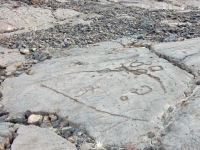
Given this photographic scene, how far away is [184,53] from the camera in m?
3.27

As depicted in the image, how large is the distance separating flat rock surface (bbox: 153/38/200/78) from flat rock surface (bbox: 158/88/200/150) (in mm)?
742

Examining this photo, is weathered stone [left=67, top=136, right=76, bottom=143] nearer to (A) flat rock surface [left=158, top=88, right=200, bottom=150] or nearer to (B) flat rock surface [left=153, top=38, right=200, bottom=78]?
(A) flat rock surface [left=158, top=88, right=200, bottom=150]

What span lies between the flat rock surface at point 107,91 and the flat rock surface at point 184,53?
0.11 metres

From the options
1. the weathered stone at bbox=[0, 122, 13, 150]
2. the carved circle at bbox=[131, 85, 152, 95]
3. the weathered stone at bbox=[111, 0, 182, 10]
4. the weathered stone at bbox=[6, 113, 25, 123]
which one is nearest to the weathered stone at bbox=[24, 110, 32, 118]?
the weathered stone at bbox=[6, 113, 25, 123]

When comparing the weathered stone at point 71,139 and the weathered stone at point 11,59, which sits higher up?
the weathered stone at point 71,139

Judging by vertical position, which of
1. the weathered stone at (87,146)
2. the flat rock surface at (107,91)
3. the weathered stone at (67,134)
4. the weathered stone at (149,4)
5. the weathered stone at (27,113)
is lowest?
the weathered stone at (27,113)

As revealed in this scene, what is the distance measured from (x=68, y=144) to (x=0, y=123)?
751mm

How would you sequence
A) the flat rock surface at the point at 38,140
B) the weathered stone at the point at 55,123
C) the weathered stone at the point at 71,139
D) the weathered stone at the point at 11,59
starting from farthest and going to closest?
the weathered stone at the point at 11,59, the weathered stone at the point at 55,123, the weathered stone at the point at 71,139, the flat rock surface at the point at 38,140

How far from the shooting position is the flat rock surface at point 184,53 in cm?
294

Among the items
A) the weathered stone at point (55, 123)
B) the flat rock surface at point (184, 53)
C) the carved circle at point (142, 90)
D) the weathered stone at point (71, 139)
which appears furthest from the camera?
the flat rock surface at point (184, 53)

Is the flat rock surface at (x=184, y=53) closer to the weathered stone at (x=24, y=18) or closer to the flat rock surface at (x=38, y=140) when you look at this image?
the flat rock surface at (x=38, y=140)

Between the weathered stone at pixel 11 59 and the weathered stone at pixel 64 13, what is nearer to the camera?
the weathered stone at pixel 11 59

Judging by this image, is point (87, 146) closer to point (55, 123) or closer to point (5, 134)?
point (55, 123)

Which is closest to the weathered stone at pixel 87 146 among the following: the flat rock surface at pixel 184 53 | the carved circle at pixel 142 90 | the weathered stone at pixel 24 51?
the carved circle at pixel 142 90
